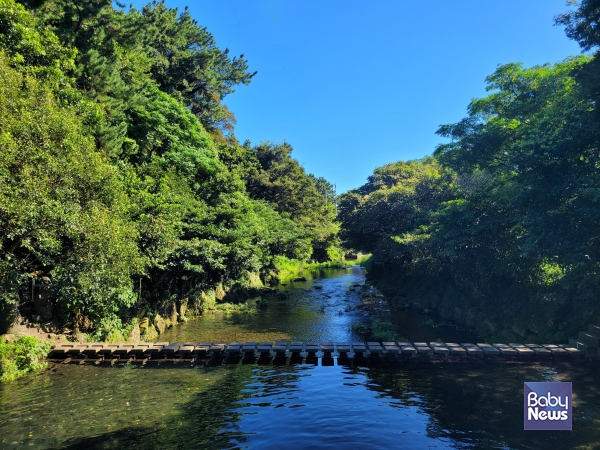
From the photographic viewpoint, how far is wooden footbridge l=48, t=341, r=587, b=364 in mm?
14805

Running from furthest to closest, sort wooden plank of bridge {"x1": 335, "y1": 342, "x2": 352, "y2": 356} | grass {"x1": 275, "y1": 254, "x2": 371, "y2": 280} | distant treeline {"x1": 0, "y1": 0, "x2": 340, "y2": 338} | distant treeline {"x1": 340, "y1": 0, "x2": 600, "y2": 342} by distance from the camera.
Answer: grass {"x1": 275, "y1": 254, "x2": 371, "y2": 280}
wooden plank of bridge {"x1": 335, "y1": 342, "x2": 352, "y2": 356}
distant treeline {"x1": 340, "y1": 0, "x2": 600, "y2": 342}
distant treeline {"x1": 0, "y1": 0, "x2": 340, "y2": 338}

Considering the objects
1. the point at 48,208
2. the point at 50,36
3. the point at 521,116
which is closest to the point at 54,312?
the point at 48,208

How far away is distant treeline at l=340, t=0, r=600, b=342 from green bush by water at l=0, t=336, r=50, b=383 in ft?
63.8

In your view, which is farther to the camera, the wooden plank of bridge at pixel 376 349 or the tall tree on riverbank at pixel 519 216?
the wooden plank of bridge at pixel 376 349

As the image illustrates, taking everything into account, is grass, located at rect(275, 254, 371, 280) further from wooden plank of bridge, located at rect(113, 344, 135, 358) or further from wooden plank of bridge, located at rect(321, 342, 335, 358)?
wooden plank of bridge, located at rect(113, 344, 135, 358)

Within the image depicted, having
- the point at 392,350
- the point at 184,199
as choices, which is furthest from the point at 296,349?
the point at 184,199

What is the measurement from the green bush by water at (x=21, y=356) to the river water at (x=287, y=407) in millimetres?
611

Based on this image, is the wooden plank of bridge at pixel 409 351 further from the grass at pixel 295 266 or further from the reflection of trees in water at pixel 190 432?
the grass at pixel 295 266

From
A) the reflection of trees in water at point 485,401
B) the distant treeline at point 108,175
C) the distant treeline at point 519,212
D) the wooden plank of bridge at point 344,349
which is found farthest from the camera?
the wooden plank of bridge at point 344,349

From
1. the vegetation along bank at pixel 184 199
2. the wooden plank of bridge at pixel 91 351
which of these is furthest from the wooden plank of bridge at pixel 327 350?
the wooden plank of bridge at pixel 91 351

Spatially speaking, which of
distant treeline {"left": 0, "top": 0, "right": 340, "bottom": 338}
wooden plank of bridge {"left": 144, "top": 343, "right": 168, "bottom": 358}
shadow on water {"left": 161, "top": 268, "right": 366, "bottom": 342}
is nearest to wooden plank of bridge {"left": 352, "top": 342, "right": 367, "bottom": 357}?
shadow on water {"left": 161, "top": 268, "right": 366, "bottom": 342}

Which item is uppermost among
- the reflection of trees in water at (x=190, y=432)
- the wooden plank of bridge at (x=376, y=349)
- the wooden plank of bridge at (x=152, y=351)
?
the wooden plank of bridge at (x=376, y=349)

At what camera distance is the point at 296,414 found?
34.3ft

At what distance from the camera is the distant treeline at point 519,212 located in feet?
44.7
